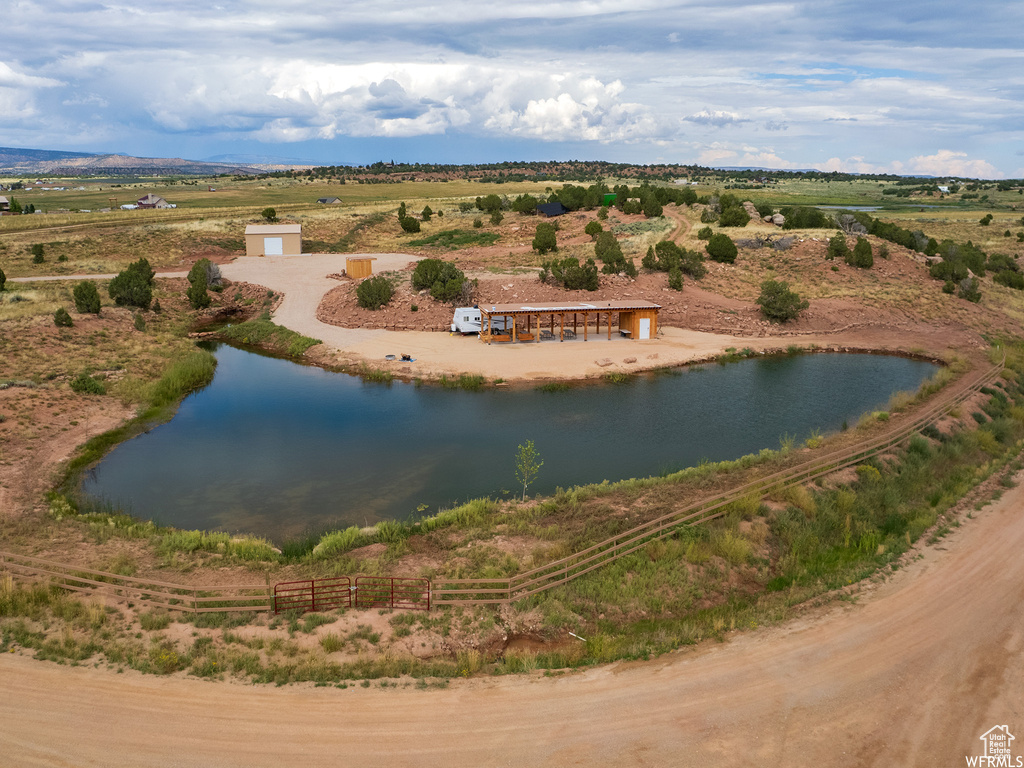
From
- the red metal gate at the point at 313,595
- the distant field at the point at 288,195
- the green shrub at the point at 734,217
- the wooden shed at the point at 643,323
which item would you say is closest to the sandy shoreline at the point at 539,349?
the wooden shed at the point at 643,323

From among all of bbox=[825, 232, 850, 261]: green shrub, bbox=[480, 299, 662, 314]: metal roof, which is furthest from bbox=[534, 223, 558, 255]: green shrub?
bbox=[825, 232, 850, 261]: green shrub

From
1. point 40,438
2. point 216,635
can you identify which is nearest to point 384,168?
point 40,438

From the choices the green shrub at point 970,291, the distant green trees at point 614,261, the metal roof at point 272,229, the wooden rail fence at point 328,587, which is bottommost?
the wooden rail fence at point 328,587

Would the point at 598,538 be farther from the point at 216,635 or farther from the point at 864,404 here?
the point at 864,404

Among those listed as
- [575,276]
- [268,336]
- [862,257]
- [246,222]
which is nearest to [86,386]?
[268,336]

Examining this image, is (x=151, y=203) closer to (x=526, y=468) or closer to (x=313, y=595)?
(x=526, y=468)

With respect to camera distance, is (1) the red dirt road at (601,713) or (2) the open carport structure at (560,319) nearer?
Answer: (1) the red dirt road at (601,713)

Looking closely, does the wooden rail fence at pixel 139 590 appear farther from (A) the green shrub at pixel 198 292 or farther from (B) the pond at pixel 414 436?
(A) the green shrub at pixel 198 292
